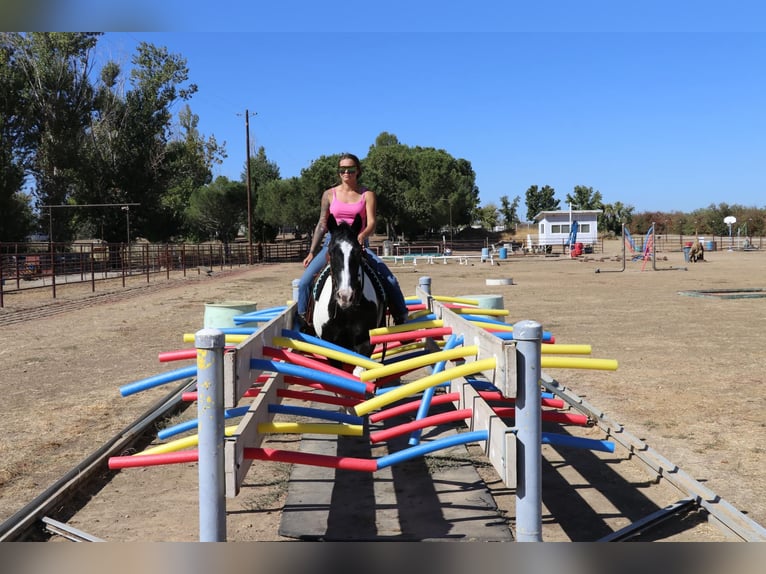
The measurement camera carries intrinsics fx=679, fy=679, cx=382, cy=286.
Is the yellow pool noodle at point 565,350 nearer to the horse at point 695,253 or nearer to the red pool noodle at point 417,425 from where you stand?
the red pool noodle at point 417,425

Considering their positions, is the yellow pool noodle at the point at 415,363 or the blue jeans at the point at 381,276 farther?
the blue jeans at the point at 381,276

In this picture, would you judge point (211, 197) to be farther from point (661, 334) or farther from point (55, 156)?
point (661, 334)

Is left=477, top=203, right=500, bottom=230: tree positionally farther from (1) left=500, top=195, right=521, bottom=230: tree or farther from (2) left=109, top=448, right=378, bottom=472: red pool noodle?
(2) left=109, top=448, right=378, bottom=472: red pool noodle

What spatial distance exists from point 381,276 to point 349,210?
574mm

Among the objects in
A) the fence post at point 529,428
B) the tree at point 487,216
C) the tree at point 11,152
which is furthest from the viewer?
the tree at point 487,216

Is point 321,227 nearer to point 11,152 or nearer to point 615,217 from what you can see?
point 11,152

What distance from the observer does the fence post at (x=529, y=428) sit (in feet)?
8.34

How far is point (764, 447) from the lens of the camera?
5.14 m

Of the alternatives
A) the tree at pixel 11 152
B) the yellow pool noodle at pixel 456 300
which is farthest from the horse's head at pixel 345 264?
the tree at pixel 11 152

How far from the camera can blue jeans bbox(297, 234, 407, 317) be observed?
525 centimetres

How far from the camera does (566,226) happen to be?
218 feet

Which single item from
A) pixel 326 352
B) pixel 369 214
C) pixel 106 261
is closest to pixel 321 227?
pixel 369 214

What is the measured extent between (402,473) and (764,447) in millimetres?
2779

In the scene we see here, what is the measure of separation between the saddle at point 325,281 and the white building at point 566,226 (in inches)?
2389
